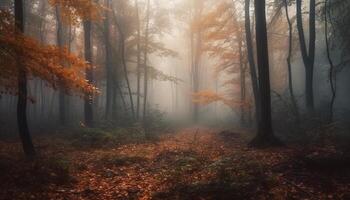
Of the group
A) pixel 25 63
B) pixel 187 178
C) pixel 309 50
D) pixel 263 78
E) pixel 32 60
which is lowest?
pixel 187 178

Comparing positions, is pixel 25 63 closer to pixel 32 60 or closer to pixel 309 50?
pixel 32 60

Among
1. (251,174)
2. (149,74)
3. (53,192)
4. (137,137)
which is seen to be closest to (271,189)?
(251,174)

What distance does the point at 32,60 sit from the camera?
10391 millimetres

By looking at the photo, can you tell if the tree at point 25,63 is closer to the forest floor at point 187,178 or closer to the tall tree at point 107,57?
the forest floor at point 187,178

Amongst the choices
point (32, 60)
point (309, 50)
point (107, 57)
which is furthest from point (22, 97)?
point (309, 50)

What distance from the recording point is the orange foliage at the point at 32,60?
9758mm

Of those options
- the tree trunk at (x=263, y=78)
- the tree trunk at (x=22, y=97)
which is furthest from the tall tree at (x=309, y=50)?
the tree trunk at (x=22, y=97)

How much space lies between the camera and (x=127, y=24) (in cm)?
2925

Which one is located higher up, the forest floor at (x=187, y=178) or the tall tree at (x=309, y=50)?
the tall tree at (x=309, y=50)

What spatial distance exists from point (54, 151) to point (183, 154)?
5.40 m

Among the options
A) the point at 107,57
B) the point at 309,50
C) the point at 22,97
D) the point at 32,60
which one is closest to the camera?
the point at 32,60

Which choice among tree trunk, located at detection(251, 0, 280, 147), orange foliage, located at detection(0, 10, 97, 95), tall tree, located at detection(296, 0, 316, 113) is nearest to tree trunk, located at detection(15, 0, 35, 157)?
orange foliage, located at detection(0, 10, 97, 95)

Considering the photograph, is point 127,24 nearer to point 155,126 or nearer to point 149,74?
point 149,74

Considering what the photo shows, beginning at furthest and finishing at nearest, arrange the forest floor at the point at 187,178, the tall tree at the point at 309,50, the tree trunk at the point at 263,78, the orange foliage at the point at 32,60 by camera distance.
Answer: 1. the tall tree at the point at 309,50
2. the tree trunk at the point at 263,78
3. the orange foliage at the point at 32,60
4. the forest floor at the point at 187,178
